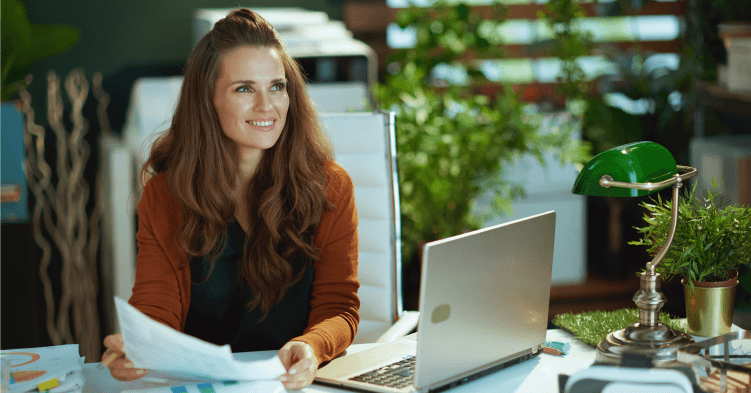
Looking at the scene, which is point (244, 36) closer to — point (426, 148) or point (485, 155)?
point (426, 148)

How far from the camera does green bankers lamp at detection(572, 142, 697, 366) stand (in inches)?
44.4

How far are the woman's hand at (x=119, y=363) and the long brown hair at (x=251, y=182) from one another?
1.00 ft

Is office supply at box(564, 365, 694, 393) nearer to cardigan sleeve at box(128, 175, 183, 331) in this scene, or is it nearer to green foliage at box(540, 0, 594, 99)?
cardigan sleeve at box(128, 175, 183, 331)

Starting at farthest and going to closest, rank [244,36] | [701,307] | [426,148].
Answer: [426,148]
[244,36]
[701,307]

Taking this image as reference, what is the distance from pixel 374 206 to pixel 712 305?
77 centimetres

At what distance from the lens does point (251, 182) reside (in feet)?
5.01

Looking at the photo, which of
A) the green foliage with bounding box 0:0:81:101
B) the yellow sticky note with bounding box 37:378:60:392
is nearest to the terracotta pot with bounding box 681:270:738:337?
the yellow sticky note with bounding box 37:378:60:392

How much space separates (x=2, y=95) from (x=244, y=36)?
55.8 inches

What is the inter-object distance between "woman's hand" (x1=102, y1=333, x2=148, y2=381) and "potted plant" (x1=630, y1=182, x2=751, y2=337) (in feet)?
2.90

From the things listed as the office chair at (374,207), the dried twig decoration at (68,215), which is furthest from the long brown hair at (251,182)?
the dried twig decoration at (68,215)

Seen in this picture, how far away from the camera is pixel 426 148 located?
7.64 ft

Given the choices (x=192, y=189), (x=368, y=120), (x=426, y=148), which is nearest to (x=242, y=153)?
(x=192, y=189)

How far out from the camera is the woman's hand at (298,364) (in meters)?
1.11

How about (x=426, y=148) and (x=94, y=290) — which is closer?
(x=426, y=148)
